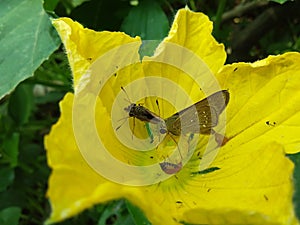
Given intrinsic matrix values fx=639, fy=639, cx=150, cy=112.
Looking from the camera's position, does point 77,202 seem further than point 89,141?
No

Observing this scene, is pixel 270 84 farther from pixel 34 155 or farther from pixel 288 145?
pixel 34 155

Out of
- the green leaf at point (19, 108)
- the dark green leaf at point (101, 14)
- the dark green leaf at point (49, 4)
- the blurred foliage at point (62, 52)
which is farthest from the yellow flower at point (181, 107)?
the green leaf at point (19, 108)

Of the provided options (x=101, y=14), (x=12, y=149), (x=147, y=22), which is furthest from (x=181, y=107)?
(x=12, y=149)

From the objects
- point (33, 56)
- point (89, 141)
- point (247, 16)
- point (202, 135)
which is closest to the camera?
point (89, 141)

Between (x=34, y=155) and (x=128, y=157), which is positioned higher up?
(x=128, y=157)

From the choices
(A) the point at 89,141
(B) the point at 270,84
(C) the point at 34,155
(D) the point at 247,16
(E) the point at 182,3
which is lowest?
(C) the point at 34,155

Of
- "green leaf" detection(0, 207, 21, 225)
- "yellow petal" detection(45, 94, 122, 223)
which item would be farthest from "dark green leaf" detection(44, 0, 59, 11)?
"yellow petal" detection(45, 94, 122, 223)

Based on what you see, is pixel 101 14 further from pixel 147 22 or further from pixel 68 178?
pixel 68 178

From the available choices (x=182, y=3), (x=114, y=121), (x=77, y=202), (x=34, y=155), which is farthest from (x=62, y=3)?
(x=77, y=202)
